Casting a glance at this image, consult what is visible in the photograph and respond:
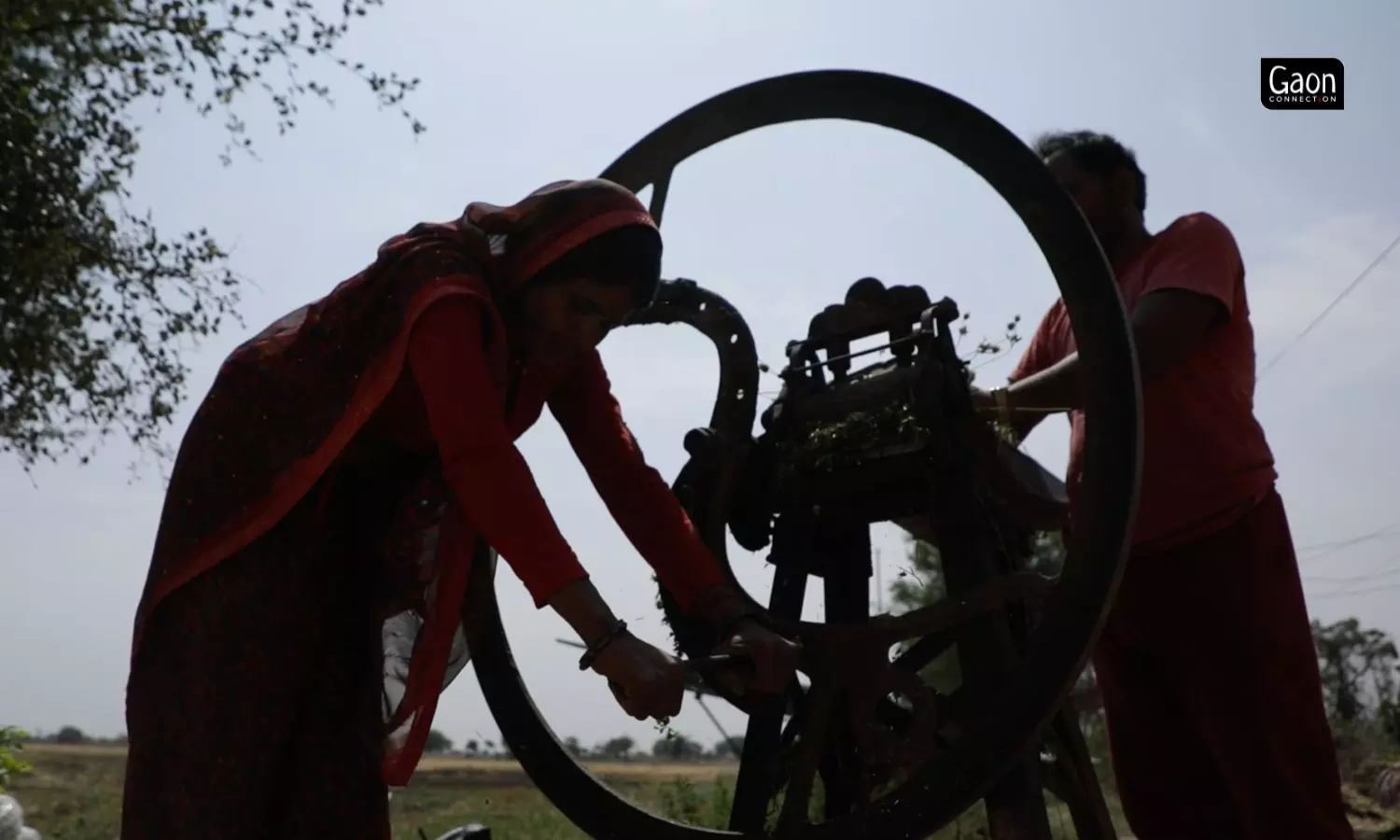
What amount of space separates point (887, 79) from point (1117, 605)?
1.25 m

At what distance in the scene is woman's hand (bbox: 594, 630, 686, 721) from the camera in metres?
1.81

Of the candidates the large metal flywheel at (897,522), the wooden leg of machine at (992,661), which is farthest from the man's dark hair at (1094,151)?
the wooden leg of machine at (992,661)

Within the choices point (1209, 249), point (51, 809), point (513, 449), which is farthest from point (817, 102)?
point (51, 809)

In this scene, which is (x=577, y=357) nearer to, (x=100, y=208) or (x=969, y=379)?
(x=969, y=379)

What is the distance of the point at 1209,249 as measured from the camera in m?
2.81

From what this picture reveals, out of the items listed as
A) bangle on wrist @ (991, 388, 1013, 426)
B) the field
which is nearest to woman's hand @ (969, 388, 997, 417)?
bangle on wrist @ (991, 388, 1013, 426)

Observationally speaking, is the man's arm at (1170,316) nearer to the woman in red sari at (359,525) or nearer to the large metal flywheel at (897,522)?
the large metal flywheel at (897,522)

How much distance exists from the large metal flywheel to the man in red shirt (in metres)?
0.20

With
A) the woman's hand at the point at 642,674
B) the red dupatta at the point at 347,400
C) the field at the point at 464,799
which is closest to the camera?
the woman's hand at the point at 642,674

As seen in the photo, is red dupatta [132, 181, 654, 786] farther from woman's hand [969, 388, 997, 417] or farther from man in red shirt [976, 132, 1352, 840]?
man in red shirt [976, 132, 1352, 840]

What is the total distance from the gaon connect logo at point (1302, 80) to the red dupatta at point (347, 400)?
10.5 feet

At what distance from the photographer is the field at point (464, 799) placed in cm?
550

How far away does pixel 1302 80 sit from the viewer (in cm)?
439

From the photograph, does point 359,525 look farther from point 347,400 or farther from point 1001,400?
point 1001,400
